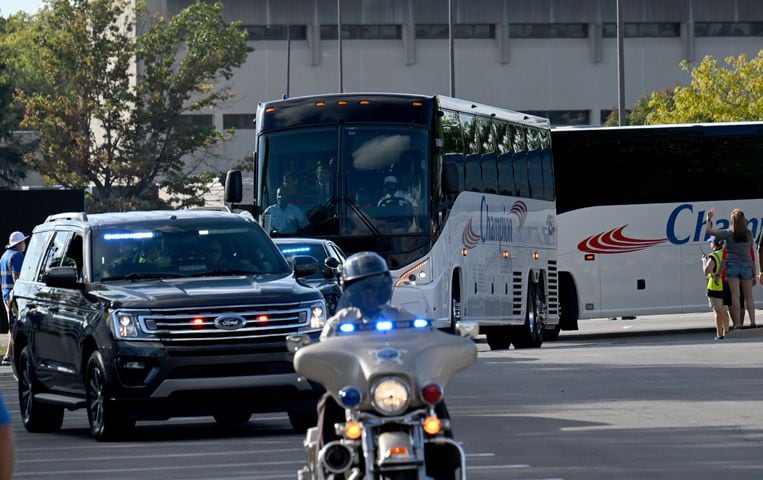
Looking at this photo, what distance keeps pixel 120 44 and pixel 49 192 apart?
2666cm

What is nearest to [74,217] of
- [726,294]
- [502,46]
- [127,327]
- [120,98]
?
[127,327]

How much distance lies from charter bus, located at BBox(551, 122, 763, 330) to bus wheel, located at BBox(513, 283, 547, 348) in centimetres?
134

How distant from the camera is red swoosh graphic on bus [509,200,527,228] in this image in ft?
104

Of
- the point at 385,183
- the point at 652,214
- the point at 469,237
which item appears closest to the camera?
the point at 385,183

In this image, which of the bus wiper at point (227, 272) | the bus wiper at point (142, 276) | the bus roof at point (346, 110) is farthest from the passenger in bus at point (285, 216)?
the bus wiper at point (142, 276)

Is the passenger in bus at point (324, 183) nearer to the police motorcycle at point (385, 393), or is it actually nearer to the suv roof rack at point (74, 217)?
the suv roof rack at point (74, 217)

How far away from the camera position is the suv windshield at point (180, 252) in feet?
54.7

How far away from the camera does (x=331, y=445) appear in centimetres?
894

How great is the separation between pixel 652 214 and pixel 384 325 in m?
24.7

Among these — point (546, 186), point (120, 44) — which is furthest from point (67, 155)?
point (546, 186)

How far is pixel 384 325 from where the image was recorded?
9359mm

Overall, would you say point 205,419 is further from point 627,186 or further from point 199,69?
point 199,69

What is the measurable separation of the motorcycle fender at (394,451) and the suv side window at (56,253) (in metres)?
9.32

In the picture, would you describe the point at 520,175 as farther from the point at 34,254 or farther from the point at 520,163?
the point at 34,254
